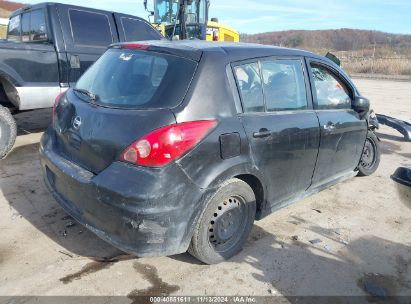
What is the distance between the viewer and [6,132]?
5.60 m

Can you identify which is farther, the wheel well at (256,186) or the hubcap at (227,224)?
the wheel well at (256,186)

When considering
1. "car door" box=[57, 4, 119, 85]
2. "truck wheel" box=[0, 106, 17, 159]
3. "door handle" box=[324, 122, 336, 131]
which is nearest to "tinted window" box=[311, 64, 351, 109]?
"door handle" box=[324, 122, 336, 131]

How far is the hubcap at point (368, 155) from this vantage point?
17.9 ft

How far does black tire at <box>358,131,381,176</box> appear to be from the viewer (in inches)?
213

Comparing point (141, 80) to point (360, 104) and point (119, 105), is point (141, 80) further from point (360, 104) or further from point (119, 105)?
point (360, 104)

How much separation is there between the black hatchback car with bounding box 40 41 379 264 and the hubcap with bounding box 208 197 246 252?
1 centimetres

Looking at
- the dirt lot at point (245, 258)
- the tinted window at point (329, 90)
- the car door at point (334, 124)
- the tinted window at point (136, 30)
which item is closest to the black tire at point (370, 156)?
the car door at point (334, 124)

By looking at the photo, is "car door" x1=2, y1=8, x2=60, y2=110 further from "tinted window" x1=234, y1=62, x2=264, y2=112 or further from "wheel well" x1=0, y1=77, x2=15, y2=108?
"tinted window" x1=234, y1=62, x2=264, y2=112

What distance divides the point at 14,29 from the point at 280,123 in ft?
19.5

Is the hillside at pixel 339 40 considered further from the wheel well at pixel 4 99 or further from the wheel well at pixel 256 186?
the wheel well at pixel 256 186

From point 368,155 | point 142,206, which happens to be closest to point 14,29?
point 142,206

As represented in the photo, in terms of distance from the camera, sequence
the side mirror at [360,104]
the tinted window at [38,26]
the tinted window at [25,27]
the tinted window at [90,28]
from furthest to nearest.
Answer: the tinted window at [25,27], the tinted window at [90,28], the tinted window at [38,26], the side mirror at [360,104]

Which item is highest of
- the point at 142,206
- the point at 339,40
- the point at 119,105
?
the point at 339,40

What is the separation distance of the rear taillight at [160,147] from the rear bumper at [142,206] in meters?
0.06
